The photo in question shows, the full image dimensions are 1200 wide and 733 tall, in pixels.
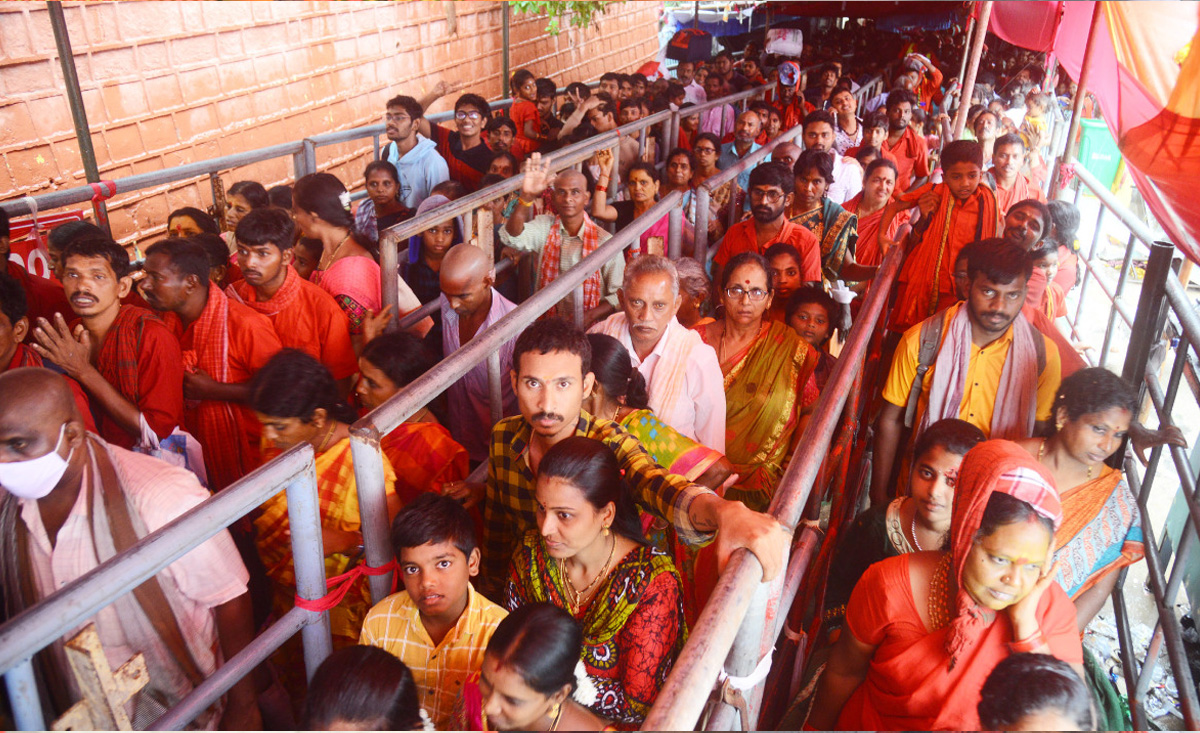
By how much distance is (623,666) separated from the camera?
1955mm

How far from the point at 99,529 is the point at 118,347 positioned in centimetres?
119

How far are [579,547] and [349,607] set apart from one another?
0.87 metres

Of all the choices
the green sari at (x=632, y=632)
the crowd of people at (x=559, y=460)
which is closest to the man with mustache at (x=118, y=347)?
the crowd of people at (x=559, y=460)

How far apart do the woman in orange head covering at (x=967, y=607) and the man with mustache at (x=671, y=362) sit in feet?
3.56

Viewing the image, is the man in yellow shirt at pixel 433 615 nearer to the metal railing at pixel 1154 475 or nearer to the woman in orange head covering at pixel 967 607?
the woman in orange head covering at pixel 967 607

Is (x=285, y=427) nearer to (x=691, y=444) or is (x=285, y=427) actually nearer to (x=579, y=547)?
(x=579, y=547)

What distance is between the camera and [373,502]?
6.39 ft

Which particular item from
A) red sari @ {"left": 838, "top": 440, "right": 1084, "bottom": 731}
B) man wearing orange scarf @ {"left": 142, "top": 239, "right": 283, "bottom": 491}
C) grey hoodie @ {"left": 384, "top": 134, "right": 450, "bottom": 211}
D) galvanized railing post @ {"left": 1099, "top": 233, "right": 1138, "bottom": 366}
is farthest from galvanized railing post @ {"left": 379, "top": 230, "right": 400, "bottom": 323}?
galvanized railing post @ {"left": 1099, "top": 233, "right": 1138, "bottom": 366}

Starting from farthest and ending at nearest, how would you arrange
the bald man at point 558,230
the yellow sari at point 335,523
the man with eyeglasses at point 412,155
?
the man with eyeglasses at point 412,155, the bald man at point 558,230, the yellow sari at point 335,523

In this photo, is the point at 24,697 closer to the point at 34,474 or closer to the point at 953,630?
the point at 34,474

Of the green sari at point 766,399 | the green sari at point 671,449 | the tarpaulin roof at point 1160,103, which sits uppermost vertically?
the tarpaulin roof at point 1160,103

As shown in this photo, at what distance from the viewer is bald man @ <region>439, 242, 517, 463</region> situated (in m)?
3.26

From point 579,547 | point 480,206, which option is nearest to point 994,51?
point 480,206

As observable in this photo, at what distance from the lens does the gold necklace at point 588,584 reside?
2072 millimetres
